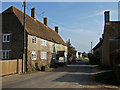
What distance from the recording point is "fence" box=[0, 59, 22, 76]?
15227mm

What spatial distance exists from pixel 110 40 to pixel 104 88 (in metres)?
14.8

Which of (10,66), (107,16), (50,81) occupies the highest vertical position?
(107,16)

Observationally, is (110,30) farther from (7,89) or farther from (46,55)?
(7,89)

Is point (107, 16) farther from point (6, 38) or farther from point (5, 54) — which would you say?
point (5, 54)

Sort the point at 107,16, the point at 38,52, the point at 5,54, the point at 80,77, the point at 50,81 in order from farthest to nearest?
1. the point at 107,16
2. the point at 38,52
3. the point at 5,54
4. the point at 80,77
5. the point at 50,81

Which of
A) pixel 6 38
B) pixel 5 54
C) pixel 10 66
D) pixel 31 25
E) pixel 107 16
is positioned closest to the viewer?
pixel 10 66

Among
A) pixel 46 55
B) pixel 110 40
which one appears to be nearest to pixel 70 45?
pixel 46 55

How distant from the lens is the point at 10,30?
22.1m

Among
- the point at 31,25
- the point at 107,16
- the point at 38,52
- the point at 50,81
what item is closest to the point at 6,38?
the point at 31,25

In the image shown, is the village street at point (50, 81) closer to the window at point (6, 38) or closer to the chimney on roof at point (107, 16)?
the window at point (6, 38)

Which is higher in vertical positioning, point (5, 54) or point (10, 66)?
point (5, 54)

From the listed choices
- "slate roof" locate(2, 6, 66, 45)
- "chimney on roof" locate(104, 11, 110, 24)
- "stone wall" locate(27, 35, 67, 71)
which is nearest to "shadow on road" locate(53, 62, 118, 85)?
"stone wall" locate(27, 35, 67, 71)

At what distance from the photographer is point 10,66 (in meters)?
16.7

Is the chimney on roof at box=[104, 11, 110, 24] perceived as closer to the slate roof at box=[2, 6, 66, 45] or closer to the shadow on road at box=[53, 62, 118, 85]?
the shadow on road at box=[53, 62, 118, 85]
